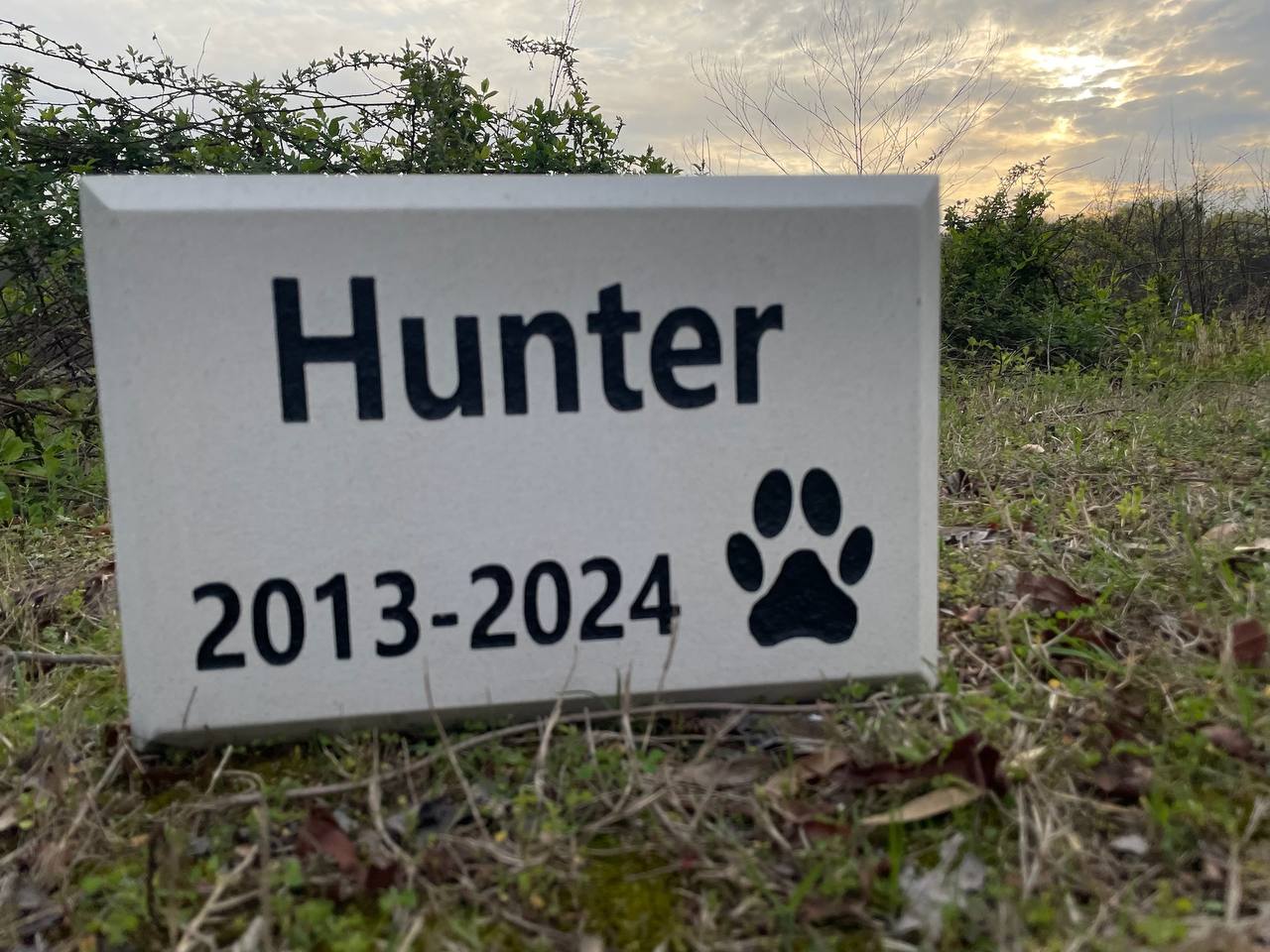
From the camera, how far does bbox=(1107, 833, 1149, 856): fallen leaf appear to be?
1115 millimetres

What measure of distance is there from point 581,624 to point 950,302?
16.8 ft

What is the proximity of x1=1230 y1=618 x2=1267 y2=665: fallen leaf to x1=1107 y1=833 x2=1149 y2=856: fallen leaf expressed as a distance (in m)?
0.49

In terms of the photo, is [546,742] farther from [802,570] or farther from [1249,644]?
[1249,644]

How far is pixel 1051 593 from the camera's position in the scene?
179 cm

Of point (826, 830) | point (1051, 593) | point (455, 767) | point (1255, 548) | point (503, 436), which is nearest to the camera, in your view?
point (826, 830)

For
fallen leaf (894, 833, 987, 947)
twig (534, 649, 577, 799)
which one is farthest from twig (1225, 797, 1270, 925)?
twig (534, 649, 577, 799)

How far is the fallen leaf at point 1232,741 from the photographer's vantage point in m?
1.24

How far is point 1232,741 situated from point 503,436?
1.14 metres

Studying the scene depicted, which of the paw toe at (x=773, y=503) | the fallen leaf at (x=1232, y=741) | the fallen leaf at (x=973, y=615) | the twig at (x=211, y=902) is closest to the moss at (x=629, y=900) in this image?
the twig at (x=211, y=902)

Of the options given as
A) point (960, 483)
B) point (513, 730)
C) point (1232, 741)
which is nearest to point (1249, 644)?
point (1232, 741)

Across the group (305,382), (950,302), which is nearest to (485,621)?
(305,382)

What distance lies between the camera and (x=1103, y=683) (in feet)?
4.73

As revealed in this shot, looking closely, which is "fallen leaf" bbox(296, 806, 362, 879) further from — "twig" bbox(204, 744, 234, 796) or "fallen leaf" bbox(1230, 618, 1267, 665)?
"fallen leaf" bbox(1230, 618, 1267, 665)

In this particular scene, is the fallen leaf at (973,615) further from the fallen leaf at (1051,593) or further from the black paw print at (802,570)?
the black paw print at (802,570)
